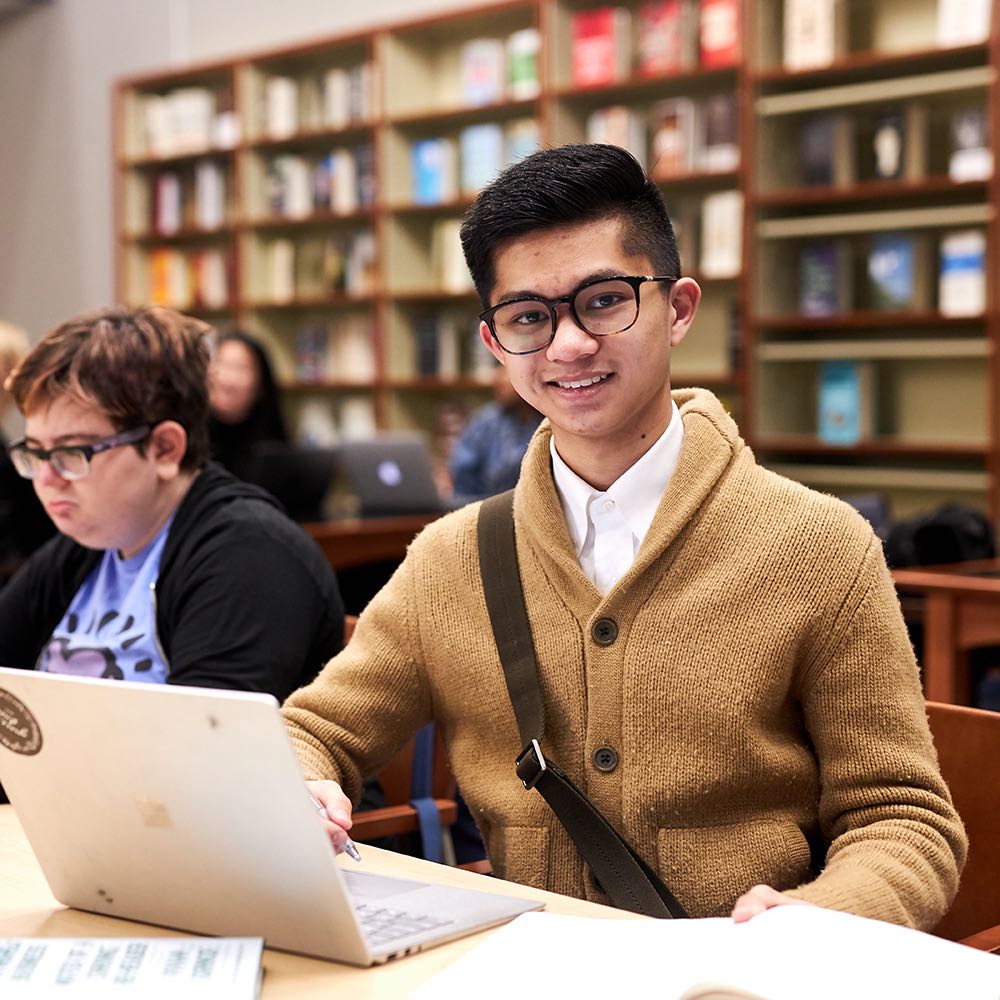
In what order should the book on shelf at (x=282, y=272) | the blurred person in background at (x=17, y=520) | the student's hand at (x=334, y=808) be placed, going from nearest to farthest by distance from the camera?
the student's hand at (x=334, y=808) → the blurred person in background at (x=17, y=520) → the book on shelf at (x=282, y=272)

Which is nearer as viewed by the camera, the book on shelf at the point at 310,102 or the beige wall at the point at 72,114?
the book on shelf at the point at 310,102

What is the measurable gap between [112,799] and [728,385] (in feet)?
14.8

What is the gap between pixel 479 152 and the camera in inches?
239

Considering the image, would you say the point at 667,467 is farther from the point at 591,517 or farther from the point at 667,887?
the point at 667,887

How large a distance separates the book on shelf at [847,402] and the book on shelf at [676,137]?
935 mm

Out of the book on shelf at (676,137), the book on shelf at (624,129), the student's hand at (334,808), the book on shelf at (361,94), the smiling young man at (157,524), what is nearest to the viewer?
the student's hand at (334,808)

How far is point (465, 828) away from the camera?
6.97ft

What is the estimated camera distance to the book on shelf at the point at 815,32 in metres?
4.98

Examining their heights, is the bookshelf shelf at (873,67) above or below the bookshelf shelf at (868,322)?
→ above

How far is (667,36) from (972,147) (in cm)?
126

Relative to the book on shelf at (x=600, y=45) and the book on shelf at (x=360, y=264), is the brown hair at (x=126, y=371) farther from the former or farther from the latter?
the book on shelf at (x=360, y=264)

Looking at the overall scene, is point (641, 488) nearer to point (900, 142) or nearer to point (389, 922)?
point (389, 922)

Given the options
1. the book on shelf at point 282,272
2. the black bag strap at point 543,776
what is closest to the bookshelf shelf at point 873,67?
the book on shelf at point 282,272

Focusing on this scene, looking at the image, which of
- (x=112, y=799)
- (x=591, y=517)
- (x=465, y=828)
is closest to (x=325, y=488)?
(x=465, y=828)
